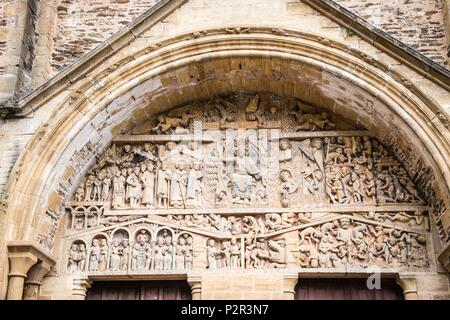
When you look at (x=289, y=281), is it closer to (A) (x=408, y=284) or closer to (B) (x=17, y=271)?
(A) (x=408, y=284)

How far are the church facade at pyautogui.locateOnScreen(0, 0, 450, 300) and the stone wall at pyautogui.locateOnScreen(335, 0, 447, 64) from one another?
5cm

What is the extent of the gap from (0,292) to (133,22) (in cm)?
338

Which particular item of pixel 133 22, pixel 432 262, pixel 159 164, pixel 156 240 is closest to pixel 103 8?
pixel 133 22

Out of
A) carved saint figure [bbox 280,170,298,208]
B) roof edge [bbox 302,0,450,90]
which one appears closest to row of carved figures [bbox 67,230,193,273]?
carved saint figure [bbox 280,170,298,208]

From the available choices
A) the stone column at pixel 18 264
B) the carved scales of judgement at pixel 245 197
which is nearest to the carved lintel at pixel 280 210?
the carved scales of judgement at pixel 245 197

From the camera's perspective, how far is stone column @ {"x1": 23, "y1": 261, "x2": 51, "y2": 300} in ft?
24.5

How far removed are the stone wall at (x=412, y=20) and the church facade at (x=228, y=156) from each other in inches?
1.9

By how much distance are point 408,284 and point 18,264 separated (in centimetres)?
421

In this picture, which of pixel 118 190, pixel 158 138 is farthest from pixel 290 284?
pixel 158 138

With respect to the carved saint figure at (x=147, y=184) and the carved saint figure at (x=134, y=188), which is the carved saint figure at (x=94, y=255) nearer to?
the carved saint figure at (x=134, y=188)

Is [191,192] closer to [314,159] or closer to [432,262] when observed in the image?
[314,159]

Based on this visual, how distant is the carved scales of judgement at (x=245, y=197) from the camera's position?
7.79m

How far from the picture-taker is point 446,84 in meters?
7.48

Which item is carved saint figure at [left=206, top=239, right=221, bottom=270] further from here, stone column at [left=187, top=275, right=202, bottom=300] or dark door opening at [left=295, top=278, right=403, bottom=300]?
dark door opening at [left=295, top=278, right=403, bottom=300]
